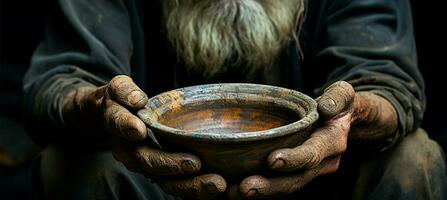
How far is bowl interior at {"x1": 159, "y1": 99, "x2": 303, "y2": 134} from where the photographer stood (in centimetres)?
203

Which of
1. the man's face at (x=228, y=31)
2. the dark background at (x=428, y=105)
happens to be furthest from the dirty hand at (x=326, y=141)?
the dark background at (x=428, y=105)

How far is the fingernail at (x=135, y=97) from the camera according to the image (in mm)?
1931

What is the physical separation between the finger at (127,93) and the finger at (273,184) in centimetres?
26

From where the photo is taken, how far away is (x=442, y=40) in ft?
11.5

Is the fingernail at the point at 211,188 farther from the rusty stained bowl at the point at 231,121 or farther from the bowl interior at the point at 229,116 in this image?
the bowl interior at the point at 229,116

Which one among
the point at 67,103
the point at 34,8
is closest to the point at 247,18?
the point at 67,103

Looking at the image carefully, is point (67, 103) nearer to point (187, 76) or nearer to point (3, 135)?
point (187, 76)

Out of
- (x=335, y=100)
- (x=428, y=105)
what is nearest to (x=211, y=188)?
(x=335, y=100)

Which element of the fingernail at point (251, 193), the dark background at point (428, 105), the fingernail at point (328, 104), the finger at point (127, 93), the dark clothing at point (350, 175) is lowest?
the dark background at point (428, 105)

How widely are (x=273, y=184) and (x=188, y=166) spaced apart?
16 cm

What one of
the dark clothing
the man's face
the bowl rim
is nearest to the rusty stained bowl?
the bowl rim

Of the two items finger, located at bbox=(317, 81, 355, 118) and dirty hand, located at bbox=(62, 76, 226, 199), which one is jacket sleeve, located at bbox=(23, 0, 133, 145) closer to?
dirty hand, located at bbox=(62, 76, 226, 199)

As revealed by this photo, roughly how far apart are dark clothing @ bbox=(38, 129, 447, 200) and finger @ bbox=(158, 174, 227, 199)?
46 cm

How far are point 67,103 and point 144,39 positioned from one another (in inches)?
16.5
